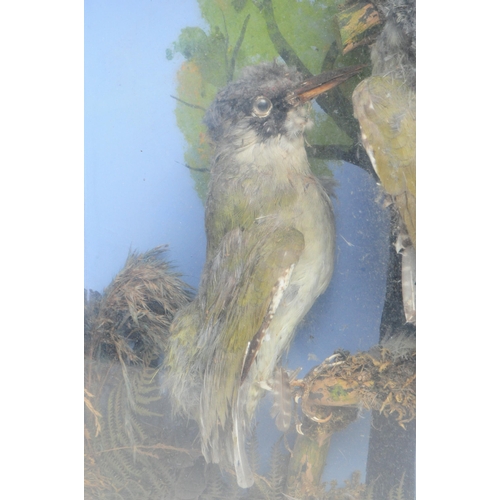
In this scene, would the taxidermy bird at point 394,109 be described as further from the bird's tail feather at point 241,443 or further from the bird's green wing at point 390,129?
the bird's tail feather at point 241,443

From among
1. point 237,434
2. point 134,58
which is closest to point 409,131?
point 134,58

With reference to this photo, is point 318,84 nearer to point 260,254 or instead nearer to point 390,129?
point 390,129

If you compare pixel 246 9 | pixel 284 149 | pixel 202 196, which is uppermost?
pixel 246 9

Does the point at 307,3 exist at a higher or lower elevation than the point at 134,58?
higher

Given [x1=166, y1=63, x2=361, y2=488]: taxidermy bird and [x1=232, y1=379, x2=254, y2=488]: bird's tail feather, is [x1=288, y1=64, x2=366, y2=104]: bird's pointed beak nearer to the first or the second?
[x1=166, y1=63, x2=361, y2=488]: taxidermy bird

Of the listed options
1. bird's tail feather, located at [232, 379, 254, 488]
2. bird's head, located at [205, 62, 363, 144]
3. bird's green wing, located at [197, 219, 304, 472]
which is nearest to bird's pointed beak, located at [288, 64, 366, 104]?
bird's head, located at [205, 62, 363, 144]

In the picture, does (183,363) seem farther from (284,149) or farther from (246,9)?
(246,9)

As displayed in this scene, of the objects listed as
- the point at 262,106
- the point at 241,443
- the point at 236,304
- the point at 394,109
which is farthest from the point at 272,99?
the point at 241,443
